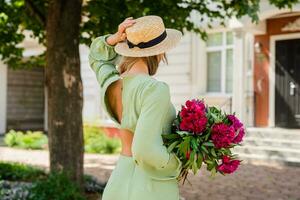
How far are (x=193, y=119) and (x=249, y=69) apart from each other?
42.0ft

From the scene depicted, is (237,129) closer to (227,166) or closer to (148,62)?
(227,166)

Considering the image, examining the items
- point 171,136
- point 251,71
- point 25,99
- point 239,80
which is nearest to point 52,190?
point 171,136

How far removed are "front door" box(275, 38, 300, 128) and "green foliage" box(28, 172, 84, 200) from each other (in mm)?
8819

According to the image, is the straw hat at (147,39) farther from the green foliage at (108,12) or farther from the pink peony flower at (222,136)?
the green foliage at (108,12)

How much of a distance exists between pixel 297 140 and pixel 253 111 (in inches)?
94.5

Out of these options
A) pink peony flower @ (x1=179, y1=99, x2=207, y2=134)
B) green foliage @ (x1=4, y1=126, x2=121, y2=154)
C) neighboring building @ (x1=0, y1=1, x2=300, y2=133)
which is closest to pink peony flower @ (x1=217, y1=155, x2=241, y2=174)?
pink peony flower @ (x1=179, y1=99, x2=207, y2=134)

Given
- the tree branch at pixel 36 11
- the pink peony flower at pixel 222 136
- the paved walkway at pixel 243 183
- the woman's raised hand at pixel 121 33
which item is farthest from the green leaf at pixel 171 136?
the tree branch at pixel 36 11

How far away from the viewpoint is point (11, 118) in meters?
23.3

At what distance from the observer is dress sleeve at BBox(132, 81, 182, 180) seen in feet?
8.25

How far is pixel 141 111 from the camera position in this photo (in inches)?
101

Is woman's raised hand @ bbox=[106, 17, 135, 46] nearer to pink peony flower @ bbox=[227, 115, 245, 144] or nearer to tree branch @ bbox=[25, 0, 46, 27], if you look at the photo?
pink peony flower @ bbox=[227, 115, 245, 144]

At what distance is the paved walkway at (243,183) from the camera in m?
8.20

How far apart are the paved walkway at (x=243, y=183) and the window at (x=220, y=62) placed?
399 cm

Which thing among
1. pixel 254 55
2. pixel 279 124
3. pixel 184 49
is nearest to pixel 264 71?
pixel 254 55
